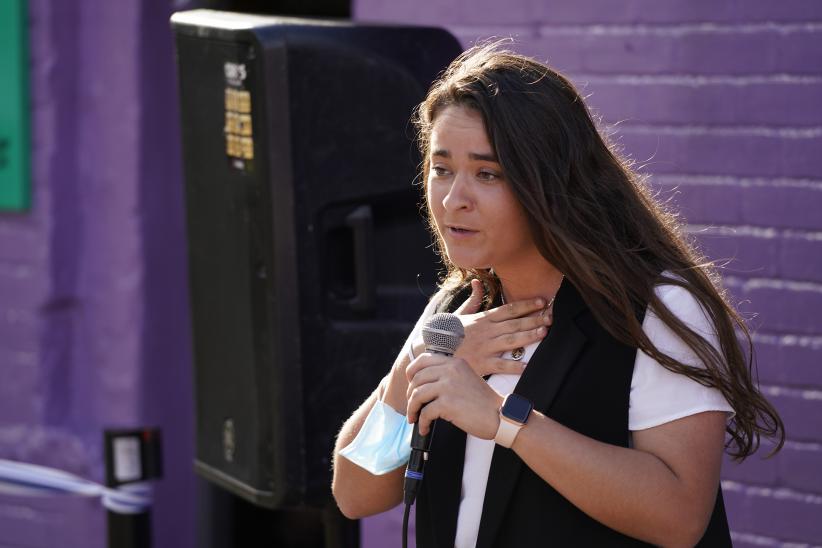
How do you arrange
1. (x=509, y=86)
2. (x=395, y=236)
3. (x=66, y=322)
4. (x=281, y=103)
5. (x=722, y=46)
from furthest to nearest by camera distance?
1. (x=66, y=322)
2. (x=722, y=46)
3. (x=395, y=236)
4. (x=281, y=103)
5. (x=509, y=86)

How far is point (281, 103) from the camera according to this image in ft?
9.31

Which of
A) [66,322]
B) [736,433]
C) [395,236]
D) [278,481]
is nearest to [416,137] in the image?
[395,236]

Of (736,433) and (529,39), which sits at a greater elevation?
(529,39)

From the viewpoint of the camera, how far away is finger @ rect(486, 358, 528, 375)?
213 centimetres

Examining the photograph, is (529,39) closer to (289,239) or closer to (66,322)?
(289,239)

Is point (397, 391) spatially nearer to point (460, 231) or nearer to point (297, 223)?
point (460, 231)

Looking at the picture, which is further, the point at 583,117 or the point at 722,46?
the point at 722,46

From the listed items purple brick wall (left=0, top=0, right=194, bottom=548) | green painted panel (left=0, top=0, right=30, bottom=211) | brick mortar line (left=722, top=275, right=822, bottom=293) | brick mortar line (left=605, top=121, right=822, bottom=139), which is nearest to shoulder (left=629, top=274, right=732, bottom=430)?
brick mortar line (left=605, top=121, right=822, bottom=139)

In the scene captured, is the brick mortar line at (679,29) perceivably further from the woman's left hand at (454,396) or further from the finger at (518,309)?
the woman's left hand at (454,396)

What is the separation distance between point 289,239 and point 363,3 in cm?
141

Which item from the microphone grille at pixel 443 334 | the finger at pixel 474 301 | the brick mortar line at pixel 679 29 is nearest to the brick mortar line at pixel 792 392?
the brick mortar line at pixel 679 29

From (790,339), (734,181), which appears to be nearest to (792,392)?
(790,339)

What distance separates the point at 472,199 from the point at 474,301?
0.27m

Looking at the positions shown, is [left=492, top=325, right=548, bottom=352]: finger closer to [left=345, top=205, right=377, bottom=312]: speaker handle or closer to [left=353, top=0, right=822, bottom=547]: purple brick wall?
[left=345, top=205, right=377, bottom=312]: speaker handle
